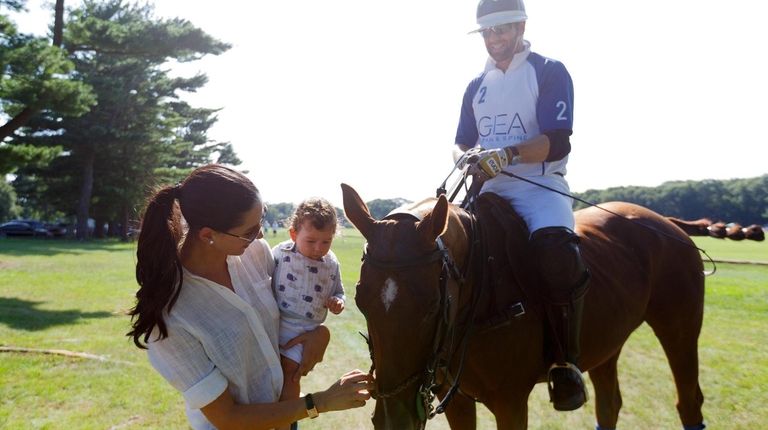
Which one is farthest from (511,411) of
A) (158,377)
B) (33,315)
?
(33,315)

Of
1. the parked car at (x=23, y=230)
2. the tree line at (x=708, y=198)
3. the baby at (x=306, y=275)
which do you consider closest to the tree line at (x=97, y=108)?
the parked car at (x=23, y=230)

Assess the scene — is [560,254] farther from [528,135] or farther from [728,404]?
[728,404]

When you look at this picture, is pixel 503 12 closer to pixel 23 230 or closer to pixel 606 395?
pixel 606 395

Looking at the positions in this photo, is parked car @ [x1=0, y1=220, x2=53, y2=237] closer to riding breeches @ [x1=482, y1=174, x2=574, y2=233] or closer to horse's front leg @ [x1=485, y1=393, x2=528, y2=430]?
riding breeches @ [x1=482, y1=174, x2=574, y2=233]

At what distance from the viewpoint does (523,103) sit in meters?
3.35

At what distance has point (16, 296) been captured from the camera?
1231 centimetres

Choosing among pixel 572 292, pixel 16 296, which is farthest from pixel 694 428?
pixel 16 296

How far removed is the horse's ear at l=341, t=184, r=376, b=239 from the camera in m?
2.29

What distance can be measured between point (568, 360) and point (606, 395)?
2.04 meters

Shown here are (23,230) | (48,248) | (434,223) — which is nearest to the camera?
(434,223)

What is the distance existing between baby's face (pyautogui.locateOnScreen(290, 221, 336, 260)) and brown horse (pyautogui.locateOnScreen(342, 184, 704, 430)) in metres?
0.48

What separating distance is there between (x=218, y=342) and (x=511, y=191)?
2161mm

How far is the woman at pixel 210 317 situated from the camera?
1.94 meters

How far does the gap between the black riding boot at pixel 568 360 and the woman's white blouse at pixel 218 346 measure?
1.64 meters
